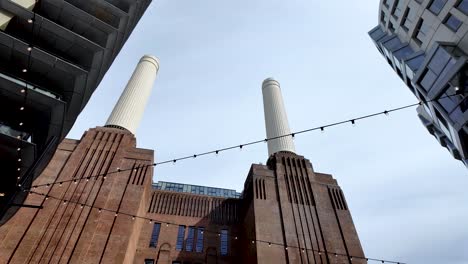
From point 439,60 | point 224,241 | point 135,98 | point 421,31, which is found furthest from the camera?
point 135,98

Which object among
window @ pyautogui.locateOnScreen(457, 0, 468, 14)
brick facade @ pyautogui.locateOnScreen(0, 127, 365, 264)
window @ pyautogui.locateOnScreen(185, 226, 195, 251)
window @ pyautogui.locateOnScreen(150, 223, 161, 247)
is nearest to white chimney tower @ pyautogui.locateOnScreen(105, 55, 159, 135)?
brick facade @ pyautogui.locateOnScreen(0, 127, 365, 264)

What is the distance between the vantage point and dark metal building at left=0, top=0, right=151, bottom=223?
53.2 ft

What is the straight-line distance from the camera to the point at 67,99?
62.1ft

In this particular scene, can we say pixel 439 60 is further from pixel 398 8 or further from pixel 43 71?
pixel 43 71

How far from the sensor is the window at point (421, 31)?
24.5 m

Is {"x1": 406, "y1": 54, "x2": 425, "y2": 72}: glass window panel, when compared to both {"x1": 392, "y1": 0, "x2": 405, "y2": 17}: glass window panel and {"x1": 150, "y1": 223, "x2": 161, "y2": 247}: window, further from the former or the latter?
{"x1": 150, "y1": 223, "x2": 161, "y2": 247}: window

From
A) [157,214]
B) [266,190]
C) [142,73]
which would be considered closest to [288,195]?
[266,190]

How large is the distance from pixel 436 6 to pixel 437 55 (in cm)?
484

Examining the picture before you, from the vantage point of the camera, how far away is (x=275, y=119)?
134 feet

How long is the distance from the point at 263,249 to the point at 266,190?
629 centimetres

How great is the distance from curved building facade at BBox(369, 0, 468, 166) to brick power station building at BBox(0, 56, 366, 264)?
41.1 ft

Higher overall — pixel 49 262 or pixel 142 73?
pixel 142 73

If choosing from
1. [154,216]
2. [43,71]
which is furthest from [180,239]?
[43,71]

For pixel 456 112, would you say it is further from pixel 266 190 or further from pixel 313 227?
pixel 266 190
